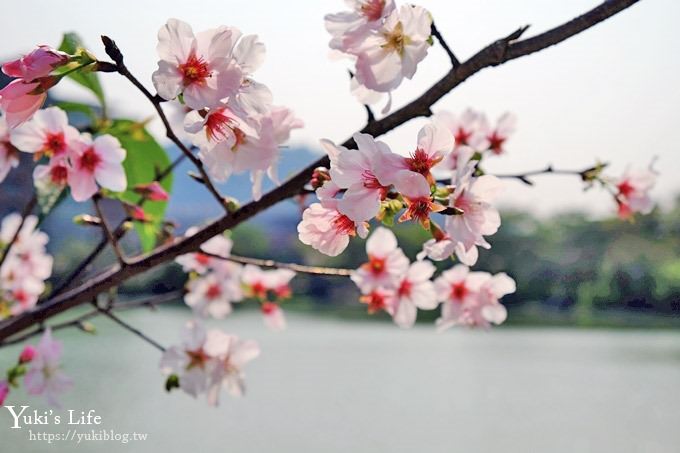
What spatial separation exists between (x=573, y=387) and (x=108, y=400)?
167cm

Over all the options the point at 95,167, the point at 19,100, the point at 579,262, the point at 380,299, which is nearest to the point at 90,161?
the point at 95,167

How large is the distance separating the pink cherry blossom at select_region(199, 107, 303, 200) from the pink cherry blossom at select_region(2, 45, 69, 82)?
0.22ft

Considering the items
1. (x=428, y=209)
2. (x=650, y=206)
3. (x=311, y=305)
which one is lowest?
(x=428, y=209)

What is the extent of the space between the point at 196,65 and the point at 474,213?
0.39 feet

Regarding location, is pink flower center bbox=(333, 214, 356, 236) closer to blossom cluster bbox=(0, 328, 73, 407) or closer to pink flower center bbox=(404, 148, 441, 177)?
pink flower center bbox=(404, 148, 441, 177)

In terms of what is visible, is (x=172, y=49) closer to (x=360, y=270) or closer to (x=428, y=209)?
(x=428, y=209)

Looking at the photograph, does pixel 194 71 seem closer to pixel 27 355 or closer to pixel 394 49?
pixel 394 49

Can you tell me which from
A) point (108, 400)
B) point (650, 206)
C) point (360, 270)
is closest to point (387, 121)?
point (360, 270)

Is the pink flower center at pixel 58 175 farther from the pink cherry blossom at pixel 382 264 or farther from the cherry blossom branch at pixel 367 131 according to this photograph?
the pink cherry blossom at pixel 382 264

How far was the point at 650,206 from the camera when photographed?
0.54 m

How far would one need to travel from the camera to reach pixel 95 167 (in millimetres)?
364

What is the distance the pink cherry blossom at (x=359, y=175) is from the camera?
0.72 feet

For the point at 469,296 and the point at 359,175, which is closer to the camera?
the point at 359,175

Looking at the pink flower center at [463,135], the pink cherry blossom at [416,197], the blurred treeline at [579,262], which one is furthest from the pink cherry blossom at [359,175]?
the blurred treeline at [579,262]
